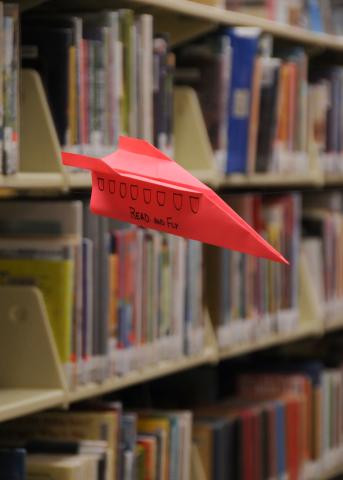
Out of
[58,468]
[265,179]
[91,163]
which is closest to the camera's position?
[91,163]

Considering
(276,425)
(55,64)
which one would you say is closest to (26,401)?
(55,64)

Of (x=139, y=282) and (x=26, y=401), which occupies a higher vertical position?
(x=139, y=282)

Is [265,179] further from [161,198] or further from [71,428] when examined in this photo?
[161,198]

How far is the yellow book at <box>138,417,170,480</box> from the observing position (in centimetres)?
252

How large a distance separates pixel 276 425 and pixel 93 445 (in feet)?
3.11

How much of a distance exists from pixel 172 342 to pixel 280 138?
74 centimetres

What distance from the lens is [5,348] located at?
223 centimetres

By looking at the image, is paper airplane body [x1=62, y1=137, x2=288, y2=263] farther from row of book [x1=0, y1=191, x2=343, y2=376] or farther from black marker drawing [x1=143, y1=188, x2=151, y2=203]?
row of book [x1=0, y1=191, x2=343, y2=376]

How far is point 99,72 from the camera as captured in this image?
88.8 inches

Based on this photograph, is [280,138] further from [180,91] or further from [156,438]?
[156,438]

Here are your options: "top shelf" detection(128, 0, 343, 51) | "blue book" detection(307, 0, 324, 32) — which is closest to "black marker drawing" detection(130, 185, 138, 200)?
"top shelf" detection(128, 0, 343, 51)

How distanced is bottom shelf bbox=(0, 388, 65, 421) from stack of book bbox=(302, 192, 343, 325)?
1.30m

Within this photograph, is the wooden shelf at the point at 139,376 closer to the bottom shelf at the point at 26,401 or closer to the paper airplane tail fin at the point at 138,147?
the bottom shelf at the point at 26,401

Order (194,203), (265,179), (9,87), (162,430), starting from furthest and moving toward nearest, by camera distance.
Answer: (265,179)
(162,430)
(9,87)
(194,203)
